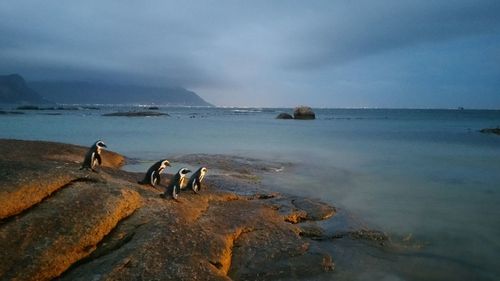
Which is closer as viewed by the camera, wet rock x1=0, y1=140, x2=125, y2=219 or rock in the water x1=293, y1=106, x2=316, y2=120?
wet rock x1=0, y1=140, x2=125, y2=219

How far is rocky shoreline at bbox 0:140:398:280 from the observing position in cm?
731

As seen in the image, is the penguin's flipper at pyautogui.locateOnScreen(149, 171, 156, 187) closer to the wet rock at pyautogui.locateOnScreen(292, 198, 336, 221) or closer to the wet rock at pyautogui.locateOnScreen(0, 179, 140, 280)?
the wet rock at pyautogui.locateOnScreen(0, 179, 140, 280)

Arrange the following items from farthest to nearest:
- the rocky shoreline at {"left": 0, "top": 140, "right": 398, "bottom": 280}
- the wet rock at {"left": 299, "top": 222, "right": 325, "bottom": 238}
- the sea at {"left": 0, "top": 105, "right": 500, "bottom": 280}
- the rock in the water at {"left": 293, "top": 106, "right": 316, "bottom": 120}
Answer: the rock in the water at {"left": 293, "top": 106, "right": 316, "bottom": 120} < the wet rock at {"left": 299, "top": 222, "right": 325, "bottom": 238} < the sea at {"left": 0, "top": 105, "right": 500, "bottom": 280} < the rocky shoreline at {"left": 0, "top": 140, "right": 398, "bottom": 280}

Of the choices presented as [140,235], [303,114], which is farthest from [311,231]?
[303,114]

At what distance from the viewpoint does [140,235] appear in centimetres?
841

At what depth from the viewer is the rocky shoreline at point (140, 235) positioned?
7.31 m

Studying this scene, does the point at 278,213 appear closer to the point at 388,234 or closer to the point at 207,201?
the point at 207,201

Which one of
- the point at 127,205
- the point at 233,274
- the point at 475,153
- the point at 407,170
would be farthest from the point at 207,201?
the point at 475,153

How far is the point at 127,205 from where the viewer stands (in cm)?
952

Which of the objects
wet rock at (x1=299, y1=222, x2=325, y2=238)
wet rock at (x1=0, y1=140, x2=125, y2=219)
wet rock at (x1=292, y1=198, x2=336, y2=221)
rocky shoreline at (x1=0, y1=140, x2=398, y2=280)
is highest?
wet rock at (x1=0, y1=140, x2=125, y2=219)

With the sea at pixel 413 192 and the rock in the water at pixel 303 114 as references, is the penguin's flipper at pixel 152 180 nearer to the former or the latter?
the sea at pixel 413 192

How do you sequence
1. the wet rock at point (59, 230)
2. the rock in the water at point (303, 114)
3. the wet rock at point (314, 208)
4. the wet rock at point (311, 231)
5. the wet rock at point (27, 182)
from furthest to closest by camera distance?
1. the rock in the water at point (303, 114)
2. the wet rock at point (314, 208)
3. the wet rock at point (311, 231)
4. the wet rock at point (27, 182)
5. the wet rock at point (59, 230)

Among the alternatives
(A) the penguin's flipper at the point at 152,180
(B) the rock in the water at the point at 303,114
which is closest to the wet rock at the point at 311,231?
(A) the penguin's flipper at the point at 152,180

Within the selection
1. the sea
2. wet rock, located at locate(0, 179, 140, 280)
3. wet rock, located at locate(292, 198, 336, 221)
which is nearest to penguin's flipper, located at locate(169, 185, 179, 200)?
wet rock, located at locate(0, 179, 140, 280)
